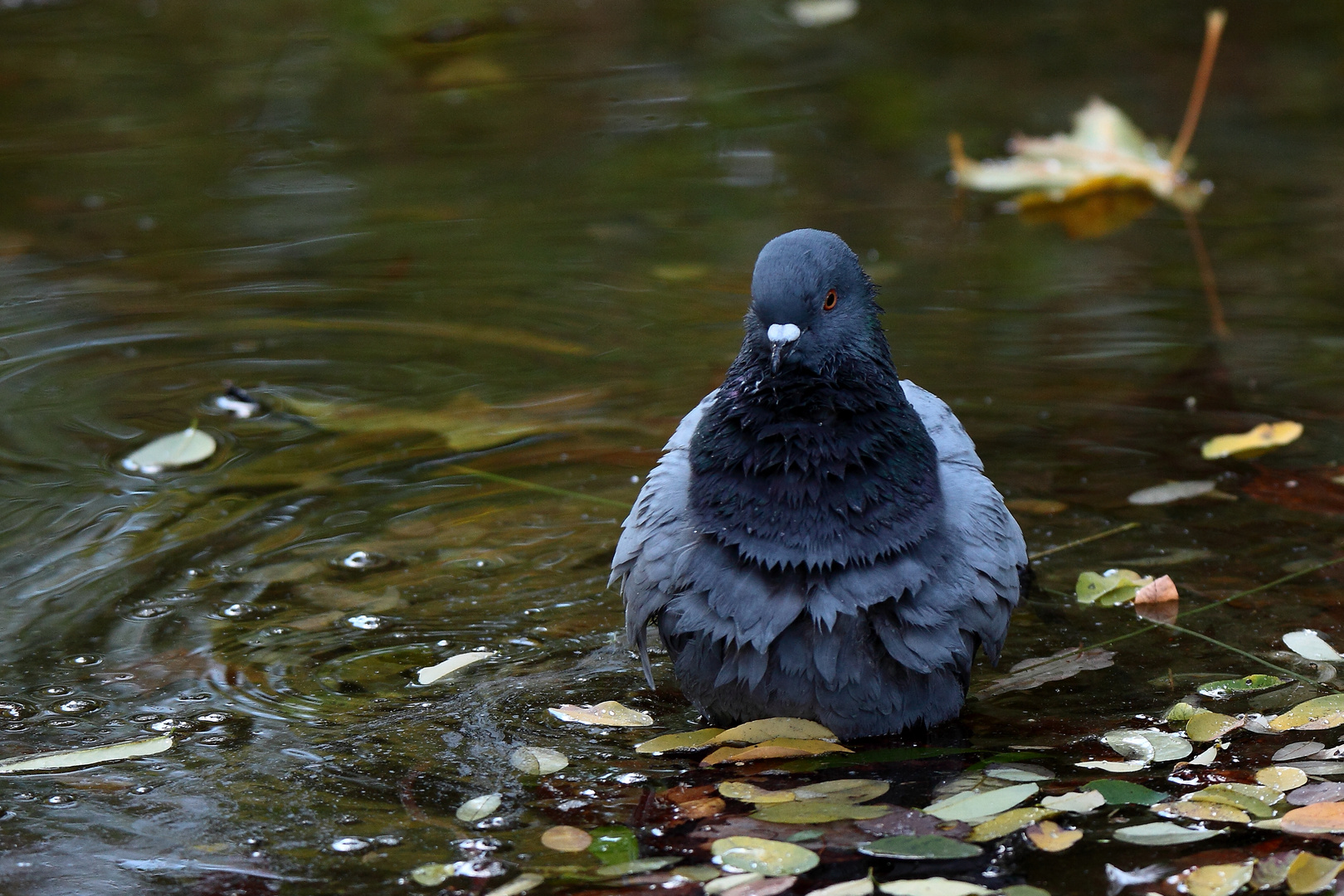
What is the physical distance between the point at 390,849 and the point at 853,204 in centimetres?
518

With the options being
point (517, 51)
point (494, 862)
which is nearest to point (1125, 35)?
point (517, 51)

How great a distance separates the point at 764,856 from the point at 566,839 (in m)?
0.46

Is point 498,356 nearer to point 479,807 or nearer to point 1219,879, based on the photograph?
point 479,807

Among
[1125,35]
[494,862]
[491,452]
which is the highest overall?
[1125,35]

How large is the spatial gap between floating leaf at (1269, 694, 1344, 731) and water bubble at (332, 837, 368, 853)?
2.27 m

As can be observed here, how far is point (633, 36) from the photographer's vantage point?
10.8 m

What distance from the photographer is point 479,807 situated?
3465 mm

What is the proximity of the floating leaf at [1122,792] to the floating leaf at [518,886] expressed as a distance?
1298 millimetres

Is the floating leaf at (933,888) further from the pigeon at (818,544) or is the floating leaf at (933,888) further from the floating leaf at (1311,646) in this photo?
the floating leaf at (1311,646)

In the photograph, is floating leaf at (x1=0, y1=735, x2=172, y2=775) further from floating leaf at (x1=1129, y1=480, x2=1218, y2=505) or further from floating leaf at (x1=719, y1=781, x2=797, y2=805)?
floating leaf at (x1=1129, y1=480, x2=1218, y2=505)

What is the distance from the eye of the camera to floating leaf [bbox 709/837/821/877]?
3.19 meters

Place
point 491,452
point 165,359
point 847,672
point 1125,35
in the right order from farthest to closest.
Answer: point 1125,35 → point 165,359 → point 491,452 → point 847,672

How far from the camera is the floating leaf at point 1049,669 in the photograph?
4117 millimetres

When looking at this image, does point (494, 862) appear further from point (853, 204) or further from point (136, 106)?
point (136, 106)
